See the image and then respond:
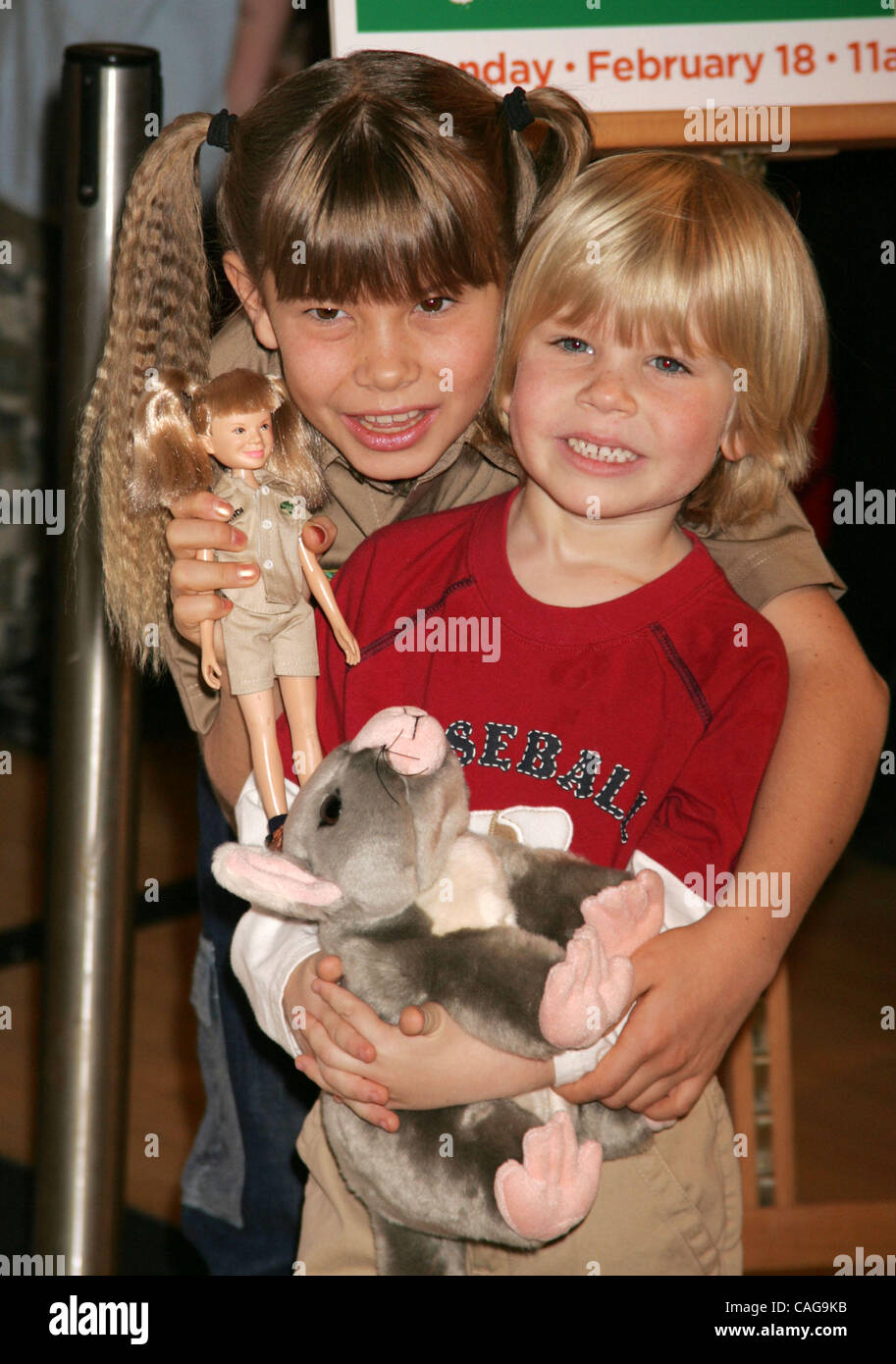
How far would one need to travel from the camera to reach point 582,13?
123 cm

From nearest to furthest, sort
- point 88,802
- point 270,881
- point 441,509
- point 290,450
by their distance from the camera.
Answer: point 270,881 < point 290,450 < point 441,509 < point 88,802

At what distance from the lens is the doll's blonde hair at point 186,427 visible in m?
0.91

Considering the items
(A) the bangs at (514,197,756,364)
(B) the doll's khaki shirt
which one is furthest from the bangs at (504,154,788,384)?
(B) the doll's khaki shirt

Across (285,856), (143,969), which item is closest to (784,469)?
(285,856)

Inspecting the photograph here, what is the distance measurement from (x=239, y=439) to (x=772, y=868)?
0.47 meters

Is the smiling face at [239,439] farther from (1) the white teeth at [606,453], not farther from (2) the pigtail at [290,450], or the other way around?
(1) the white teeth at [606,453]

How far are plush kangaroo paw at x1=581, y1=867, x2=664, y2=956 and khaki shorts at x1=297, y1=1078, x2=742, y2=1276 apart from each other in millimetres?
173

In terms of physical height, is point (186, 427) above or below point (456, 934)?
above

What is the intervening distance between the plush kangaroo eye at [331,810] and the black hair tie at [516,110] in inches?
18.3

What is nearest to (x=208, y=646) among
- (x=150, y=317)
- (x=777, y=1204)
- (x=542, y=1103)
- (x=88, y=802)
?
(x=150, y=317)

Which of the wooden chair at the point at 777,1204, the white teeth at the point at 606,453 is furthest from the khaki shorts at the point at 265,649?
the wooden chair at the point at 777,1204

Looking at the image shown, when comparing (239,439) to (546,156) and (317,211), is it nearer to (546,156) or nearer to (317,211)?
(317,211)

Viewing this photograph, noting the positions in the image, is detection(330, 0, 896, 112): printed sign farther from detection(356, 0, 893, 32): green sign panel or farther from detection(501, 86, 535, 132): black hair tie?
detection(501, 86, 535, 132): black hair tie

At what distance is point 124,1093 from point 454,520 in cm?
68
